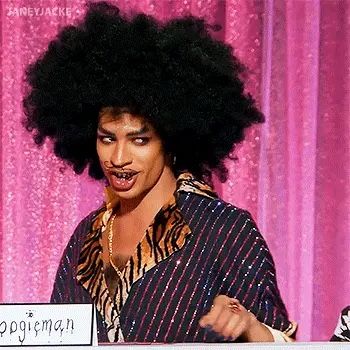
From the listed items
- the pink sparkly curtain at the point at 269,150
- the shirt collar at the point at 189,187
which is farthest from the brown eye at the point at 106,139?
the pink sparkly curtain at the point at 269,150

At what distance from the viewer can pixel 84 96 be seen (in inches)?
58.2

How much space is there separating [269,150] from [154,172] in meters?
0.80

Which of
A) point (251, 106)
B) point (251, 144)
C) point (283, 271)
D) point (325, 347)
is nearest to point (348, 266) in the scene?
point (283, 271)

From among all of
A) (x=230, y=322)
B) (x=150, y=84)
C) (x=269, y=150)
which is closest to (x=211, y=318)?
(x=230, y=322)

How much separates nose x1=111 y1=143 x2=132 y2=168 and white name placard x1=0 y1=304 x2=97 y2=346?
395mm

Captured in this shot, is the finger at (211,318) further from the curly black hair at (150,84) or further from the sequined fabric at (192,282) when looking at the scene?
the curly black hair at (150,84)

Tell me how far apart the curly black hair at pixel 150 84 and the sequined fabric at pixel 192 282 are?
15 centimetres

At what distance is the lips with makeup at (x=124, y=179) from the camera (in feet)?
4.62

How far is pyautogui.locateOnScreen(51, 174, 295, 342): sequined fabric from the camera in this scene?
136cm

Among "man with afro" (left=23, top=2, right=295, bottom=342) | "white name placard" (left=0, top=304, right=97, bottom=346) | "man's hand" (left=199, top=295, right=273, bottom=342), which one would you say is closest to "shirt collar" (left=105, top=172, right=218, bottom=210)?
"man with afro" (left=23, top=2, right=295, bottom=342)

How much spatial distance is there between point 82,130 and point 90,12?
18cm

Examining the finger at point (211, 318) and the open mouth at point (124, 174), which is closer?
the finger at point (211, 318)

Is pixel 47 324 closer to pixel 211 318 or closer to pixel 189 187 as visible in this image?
pixel 211 318

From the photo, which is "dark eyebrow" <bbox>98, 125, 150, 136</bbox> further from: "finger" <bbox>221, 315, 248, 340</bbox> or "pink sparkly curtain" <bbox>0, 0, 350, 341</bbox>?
"pink sparkly curtain" <bbox>0, 0, 350, 341</bbox>
